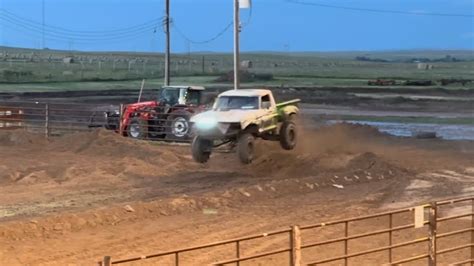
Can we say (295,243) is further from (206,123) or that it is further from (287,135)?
(287,135)

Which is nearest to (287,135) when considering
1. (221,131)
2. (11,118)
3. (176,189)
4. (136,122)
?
(221,131)

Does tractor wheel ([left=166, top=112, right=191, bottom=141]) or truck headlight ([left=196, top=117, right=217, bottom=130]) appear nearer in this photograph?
truck headlight ([left=196, top=117, right=217, bottom=130])

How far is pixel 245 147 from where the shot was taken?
21875mm

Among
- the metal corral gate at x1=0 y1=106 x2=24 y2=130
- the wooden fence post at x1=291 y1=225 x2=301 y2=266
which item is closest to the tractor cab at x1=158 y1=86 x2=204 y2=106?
the metal corral gate at x1=0 y1=106 x2=24 y2=130

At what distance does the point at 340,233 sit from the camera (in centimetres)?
1380

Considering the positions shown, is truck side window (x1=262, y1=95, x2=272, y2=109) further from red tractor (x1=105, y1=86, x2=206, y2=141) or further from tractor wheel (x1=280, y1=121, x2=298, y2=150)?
red tractor (x1=105, y1=86, x2=206, y2=141)

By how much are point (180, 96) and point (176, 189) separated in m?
12.2

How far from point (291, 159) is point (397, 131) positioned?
48.6 ft

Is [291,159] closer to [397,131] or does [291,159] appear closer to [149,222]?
[149,222]

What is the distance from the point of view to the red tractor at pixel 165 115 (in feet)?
98.7

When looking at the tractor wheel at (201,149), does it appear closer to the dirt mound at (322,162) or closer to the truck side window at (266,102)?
the dirt mound at (322,162)

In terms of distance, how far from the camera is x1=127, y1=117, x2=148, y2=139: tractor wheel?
1214 inches

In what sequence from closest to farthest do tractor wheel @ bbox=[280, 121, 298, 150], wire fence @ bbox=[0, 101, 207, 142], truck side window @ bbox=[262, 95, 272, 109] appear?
1. truck side window @ bbox=[262, 95, 272, 109]
2. tractor wheel @ bbox=[280, 121, 298, 150]
3. wire fence @ bbox=[0, 101, 207, 142]

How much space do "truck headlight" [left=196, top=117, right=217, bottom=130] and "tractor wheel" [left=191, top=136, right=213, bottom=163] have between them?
91 cm
